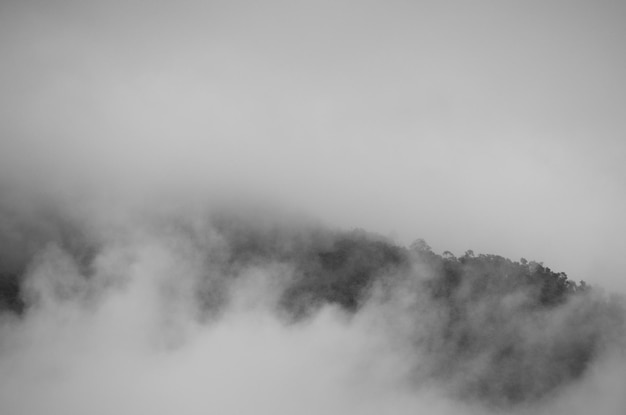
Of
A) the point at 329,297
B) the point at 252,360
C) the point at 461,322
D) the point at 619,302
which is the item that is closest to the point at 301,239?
the point at 329,297

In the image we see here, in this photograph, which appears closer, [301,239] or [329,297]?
[329,297]

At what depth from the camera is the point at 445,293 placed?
9156cm

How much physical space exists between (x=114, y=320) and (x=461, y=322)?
54.2m

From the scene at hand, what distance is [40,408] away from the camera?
2933 inches

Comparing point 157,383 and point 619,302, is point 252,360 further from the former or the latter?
point 619,302

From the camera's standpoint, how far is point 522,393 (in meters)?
82.1

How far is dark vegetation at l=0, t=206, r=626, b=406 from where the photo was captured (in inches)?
3282

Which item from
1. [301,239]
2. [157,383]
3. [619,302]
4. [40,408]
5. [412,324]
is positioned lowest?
[40,408]

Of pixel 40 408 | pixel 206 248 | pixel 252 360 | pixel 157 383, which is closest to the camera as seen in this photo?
pixel 40 408

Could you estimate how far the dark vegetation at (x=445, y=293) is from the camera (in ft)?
274

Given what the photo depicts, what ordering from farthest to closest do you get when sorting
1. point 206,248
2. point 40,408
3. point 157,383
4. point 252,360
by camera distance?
1. point 206,248
2. point 252,360
3. point 157,383
4. point 40,408

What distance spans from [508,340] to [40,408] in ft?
226

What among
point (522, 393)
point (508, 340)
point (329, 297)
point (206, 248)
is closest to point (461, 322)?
point (508, 340)

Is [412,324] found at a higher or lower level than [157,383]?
higher
